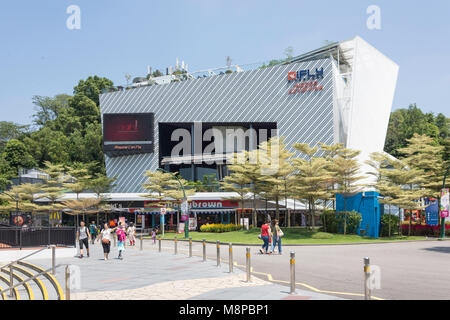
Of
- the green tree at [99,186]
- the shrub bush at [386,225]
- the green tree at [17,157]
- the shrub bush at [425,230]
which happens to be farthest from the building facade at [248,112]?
the green tree at [17,157]

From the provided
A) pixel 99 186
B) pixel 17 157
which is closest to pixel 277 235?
pixel 99 186

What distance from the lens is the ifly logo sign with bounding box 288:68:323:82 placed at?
186ft

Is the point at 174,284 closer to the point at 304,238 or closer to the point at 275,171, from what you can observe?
the point at 304,238

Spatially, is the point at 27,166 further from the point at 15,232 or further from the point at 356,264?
the point at 356,264

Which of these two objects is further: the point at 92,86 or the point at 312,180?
the point at 92,86

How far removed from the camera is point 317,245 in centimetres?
3130

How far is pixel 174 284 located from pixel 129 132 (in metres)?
55.9

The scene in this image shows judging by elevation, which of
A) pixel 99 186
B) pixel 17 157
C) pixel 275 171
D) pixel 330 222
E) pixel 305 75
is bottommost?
pixel 330 222

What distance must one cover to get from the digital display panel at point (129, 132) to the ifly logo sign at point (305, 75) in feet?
71.0

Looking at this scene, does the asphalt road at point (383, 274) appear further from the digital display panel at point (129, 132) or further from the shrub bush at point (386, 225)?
the digital display panel at point (129, 132)

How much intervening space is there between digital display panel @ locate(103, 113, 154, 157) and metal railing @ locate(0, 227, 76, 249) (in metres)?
41.5

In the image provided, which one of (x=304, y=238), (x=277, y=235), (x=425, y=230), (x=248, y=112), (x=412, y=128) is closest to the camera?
(x=277, y=235)

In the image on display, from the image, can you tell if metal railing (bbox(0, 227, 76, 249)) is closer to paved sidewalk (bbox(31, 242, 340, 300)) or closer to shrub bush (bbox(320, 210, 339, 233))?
paved sidewalk (bbox(31, 242, 340, 300))

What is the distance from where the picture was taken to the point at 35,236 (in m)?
24.2
